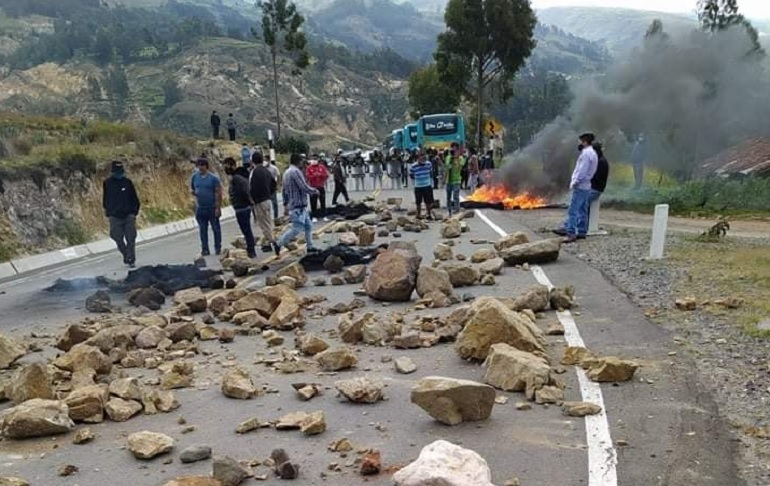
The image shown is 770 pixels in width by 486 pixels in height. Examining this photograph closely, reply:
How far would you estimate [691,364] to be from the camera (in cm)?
596

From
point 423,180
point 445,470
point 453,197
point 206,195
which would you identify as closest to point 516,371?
point 445,470

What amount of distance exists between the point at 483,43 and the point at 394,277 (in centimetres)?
3694

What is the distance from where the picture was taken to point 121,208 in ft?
43.0

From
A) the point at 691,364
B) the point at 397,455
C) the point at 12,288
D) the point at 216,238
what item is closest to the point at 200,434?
the point at 397,455

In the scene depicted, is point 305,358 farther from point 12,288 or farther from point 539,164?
point 539,164

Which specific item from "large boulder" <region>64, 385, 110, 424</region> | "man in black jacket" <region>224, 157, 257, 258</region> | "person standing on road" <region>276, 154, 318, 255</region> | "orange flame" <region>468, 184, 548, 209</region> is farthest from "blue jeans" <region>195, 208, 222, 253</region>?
"orange flame" <region>468, 184, 548, 209</region>

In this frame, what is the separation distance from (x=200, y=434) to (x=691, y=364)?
3.68 meters

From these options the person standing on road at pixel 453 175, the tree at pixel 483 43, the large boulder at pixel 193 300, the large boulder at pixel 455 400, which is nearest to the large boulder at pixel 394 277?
the large boulder at pixel 193 300

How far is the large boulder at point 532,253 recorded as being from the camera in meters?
10.9

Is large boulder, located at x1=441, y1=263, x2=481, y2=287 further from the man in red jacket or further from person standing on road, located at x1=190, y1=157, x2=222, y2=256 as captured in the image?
the man in red jacket

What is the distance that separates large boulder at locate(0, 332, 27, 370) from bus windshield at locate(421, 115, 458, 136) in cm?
3652

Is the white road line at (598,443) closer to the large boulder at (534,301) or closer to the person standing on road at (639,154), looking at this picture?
the large boulder at (534,301)

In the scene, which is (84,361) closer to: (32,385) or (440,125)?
(32,385)

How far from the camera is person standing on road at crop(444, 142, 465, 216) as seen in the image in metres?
18.5
